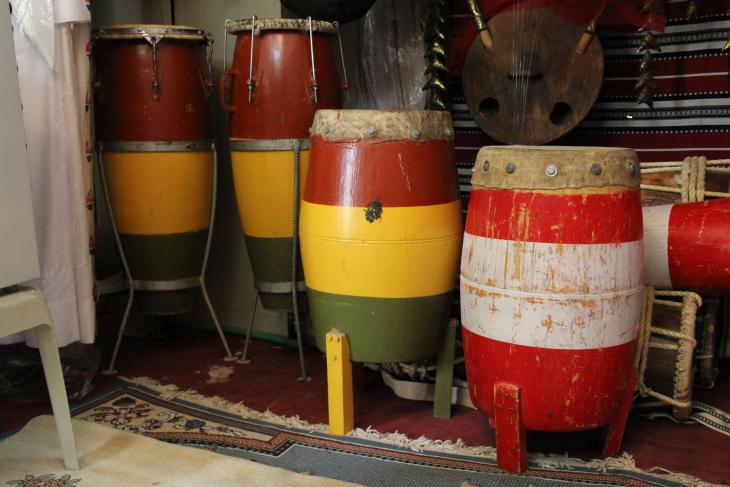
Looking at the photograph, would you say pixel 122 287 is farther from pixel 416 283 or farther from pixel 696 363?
pixel 696 363

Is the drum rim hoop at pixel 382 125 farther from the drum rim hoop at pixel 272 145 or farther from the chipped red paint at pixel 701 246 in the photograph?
the chipped red paint at pixel 701 246

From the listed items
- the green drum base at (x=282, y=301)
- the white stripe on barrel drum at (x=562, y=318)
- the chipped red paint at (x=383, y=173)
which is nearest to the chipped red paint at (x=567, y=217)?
the white stripe on barrel drum at (x=562, y=318)

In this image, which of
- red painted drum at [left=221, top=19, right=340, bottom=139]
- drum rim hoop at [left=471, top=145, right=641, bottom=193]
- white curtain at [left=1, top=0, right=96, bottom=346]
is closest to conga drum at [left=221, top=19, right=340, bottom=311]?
red painted drum at [left=221, top=19, right=340, bottom=139]

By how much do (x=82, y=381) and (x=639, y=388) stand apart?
5.39ft

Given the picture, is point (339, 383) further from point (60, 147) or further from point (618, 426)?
point (60, 147)

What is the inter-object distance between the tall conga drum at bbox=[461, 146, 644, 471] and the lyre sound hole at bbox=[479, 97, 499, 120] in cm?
76

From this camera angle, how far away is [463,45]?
248cm

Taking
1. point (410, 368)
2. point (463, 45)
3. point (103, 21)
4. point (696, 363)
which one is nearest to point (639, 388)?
point (696, 363)

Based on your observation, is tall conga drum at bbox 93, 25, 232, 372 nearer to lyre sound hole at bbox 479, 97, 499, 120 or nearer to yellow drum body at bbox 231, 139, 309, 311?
yellow drum body at bbox 231, 139, 309, 311

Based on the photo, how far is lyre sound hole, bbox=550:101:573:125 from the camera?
2.28 metres

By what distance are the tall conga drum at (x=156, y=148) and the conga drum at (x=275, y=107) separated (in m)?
0.14

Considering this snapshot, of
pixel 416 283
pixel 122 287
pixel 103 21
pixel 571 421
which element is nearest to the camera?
pixel 571 421

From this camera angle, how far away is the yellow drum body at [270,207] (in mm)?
2217

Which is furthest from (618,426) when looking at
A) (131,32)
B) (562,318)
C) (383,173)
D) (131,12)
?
(131,12)
